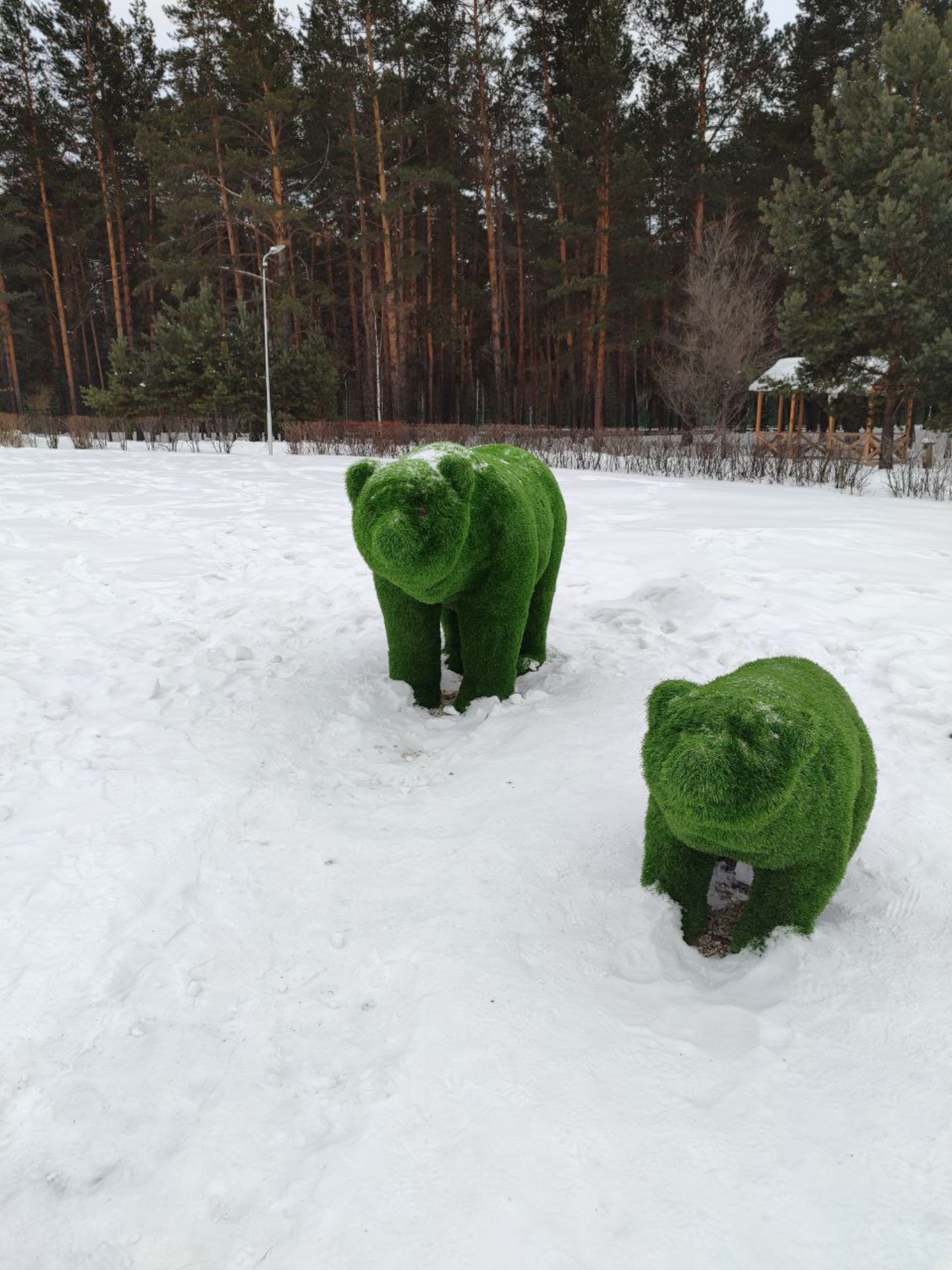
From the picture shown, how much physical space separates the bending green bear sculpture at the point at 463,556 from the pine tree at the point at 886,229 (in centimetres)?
1475

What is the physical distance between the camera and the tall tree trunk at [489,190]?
2325 centimetres

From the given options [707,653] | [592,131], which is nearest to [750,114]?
[592,131]

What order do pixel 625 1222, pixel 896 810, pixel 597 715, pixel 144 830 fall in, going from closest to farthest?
1. pixel 625 1222
2. pixel 144 830
3. pixel 896 810
4. pixel 597 715

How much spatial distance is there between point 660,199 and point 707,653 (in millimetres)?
28121

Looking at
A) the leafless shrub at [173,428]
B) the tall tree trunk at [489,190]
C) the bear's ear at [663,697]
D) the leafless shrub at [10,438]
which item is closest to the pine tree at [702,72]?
the tall tree trunk at [489,190]

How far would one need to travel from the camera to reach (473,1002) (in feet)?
7.11

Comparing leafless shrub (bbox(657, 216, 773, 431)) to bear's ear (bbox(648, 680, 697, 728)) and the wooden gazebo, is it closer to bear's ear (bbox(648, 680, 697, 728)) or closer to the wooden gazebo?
the wooden gazebo

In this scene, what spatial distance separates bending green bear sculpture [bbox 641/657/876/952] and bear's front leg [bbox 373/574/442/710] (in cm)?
191

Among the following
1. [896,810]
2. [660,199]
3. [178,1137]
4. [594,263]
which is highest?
[660,199]

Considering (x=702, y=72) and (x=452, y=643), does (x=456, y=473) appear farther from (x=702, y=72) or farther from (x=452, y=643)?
(x=702, y=72)

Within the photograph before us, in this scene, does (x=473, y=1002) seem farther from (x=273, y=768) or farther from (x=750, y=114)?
(x=750, y=114)

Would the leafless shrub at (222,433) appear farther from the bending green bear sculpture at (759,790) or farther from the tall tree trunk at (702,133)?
the bending green bear sculpture at (759,790)

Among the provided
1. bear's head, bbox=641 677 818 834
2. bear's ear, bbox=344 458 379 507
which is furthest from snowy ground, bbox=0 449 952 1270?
bear's ear, bbox=344 458 379 507

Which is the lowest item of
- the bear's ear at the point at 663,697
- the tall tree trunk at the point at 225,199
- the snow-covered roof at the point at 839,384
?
the bear's ear at the point at 663,697
